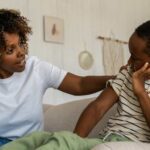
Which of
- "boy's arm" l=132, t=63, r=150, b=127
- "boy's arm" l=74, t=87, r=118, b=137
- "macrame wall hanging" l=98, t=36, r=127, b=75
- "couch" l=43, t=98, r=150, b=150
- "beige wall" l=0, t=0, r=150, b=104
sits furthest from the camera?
"macrame wall hanging" l=98, t=36, r=127, b=75

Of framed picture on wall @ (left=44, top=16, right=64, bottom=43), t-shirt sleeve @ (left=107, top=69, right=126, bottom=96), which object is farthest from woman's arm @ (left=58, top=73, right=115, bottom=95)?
framed picture on wall @ (left=44, top=16, right=64, bottom=43)

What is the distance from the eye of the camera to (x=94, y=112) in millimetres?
1367

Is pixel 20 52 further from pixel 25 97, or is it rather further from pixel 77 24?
pixel 77 24

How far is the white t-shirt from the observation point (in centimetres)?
143

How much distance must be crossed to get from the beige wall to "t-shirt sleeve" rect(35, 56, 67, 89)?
1.08 metres

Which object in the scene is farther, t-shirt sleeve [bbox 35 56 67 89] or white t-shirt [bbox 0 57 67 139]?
t-shirt sleeve [bbox 35 56 67 89]

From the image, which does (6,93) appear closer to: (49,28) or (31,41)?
(31,41)

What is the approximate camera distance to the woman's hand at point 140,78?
1254mm

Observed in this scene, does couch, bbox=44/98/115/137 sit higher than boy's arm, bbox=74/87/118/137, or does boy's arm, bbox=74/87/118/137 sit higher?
boy's arm, bbox=74/87/118/137

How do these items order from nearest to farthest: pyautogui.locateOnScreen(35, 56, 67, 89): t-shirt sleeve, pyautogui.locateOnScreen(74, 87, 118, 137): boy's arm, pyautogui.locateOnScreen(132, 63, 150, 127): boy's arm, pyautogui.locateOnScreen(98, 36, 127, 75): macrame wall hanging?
pyautogui.locateOnScreen(132, 63, 150, 127): boy's arm, pyautogui.locateOnScreen(74, 87, 118, 137): boy's arm, pyautogui.locateOnScreen(35, 56, 67, 89): t-shirt sleeve, pyautogui.locateOnScreen(98, 36, 127, 75): macrame wall hanging

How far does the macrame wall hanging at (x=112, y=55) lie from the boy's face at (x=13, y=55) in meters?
1.84

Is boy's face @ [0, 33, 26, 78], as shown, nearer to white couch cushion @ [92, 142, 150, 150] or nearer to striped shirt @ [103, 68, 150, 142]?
striped shirt @ [103, 68, 150, 142]

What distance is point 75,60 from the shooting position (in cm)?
300

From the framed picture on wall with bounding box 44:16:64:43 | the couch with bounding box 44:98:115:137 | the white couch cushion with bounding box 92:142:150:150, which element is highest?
the framed picture on wall with bounding box 44:16:64:43
